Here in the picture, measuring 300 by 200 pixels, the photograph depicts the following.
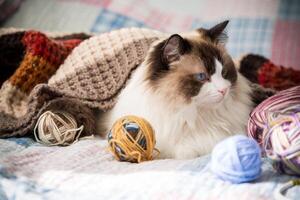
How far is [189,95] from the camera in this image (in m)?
1.31

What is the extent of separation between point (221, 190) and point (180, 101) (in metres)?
0.36

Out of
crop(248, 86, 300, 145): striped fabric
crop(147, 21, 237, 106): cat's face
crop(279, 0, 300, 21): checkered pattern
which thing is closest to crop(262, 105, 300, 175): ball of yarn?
crop(248, 86, 300, 145): striped fabric

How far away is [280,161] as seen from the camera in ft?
3.56

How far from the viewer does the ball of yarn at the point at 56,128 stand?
1.46 m

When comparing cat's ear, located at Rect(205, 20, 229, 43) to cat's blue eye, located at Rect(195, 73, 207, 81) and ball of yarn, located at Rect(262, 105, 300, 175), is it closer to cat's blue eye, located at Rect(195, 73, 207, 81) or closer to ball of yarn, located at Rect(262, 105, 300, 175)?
cat's blue eye, located at Rect(195, 73, 207, 81)

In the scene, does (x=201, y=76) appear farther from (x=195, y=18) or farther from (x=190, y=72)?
(x=195, y=18)

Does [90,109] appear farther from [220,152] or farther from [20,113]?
[220,152]

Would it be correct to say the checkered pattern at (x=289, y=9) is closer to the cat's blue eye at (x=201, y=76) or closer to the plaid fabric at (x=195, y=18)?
the plaid fabric at (x=195, y=18)

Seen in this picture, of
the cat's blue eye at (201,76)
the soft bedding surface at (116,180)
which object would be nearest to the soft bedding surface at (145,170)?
the soft bedding surface at (116,180)

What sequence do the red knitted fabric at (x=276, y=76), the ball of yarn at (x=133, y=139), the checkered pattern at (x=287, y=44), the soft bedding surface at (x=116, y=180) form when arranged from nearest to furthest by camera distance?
1. the soft bedding surface at (x=116, y=180)
2. the ball of yarn at (x=133, y=139)
3. the red knitted fabric at (x=276, y=76)
4. the checkered pattern at (x=287, y=44)

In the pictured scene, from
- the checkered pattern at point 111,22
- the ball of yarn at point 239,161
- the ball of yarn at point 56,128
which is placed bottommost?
the ball of yarn at point 56,128

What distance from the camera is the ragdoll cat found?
1309 millimetres

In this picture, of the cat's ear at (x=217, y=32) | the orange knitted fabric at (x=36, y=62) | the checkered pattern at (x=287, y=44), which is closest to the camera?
the cat's ear at (x=217, y=32)

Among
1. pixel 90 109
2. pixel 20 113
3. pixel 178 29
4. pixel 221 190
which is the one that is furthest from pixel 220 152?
pixel 178 29
